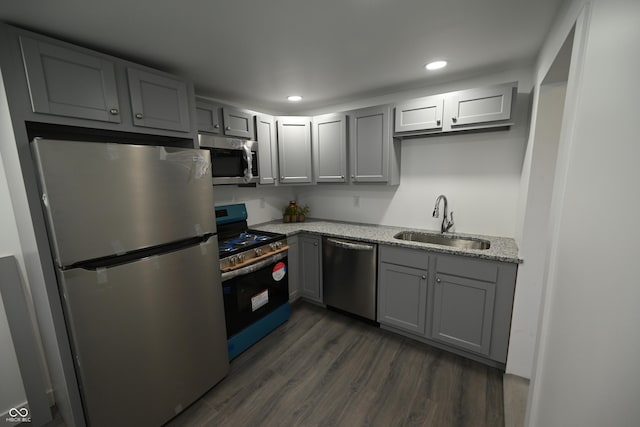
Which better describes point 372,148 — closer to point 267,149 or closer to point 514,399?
point 267,149

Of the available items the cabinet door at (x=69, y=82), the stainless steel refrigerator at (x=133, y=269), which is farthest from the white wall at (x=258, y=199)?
the cabinet door at (x=69, y=82)

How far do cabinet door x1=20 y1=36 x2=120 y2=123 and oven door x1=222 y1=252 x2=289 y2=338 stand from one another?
1.30 m

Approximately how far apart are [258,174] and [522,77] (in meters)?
2.54

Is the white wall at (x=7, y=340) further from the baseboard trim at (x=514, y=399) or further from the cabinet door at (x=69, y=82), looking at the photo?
the baseboard trim at (x=514, y=399)

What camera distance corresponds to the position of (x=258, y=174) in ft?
8.72

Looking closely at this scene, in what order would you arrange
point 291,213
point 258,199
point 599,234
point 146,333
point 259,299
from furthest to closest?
point 291,213 → point 258,199 → point 259,299 → point 146,333 → point 599,234

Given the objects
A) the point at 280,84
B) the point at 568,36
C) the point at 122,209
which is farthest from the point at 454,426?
the point at 280,84

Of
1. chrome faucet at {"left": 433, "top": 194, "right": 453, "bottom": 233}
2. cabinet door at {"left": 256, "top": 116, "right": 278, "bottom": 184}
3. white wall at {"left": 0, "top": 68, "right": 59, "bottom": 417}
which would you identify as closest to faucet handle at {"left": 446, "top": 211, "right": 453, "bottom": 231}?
chrome faucet at {"left": 433, "top": 194, "right": 453, "bottom": 233}

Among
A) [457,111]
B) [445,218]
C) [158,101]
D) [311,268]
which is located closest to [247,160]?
[158,101]

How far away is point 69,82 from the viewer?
130cm

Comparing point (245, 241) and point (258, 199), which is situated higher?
point (258, 199)

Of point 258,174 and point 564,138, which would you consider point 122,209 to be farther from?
point 564,138

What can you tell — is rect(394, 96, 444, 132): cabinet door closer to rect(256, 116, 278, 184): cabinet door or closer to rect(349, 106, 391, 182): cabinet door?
rect(349, 106, 391, 182): cabinet door

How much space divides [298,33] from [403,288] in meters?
2.13
